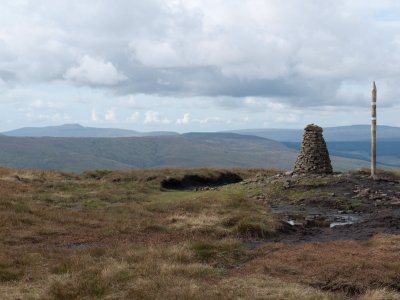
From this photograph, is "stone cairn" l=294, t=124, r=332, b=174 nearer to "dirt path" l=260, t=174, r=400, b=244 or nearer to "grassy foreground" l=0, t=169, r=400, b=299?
"dirt path" l=260, t=174, r=400, b=244

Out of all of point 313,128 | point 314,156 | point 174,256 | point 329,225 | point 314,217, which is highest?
point 313,128

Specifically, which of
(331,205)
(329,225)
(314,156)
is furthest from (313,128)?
(329,225)

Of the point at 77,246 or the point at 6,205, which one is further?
the point at 6,205

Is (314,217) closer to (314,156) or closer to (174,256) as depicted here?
(174,256)

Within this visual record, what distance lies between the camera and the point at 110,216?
26.1 meters

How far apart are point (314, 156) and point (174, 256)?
79.6 ft

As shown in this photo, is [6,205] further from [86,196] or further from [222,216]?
[222,216]

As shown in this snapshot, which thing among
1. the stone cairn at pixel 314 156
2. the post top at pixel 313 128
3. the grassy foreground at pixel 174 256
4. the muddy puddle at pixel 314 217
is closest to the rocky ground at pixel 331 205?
the muddy puddle at pixel 314 217

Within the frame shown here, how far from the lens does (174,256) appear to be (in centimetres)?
1633

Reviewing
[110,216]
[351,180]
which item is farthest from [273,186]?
[110,216]

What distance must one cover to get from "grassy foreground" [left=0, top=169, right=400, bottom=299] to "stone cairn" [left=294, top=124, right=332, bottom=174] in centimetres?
939

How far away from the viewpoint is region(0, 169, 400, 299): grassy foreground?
510 inches

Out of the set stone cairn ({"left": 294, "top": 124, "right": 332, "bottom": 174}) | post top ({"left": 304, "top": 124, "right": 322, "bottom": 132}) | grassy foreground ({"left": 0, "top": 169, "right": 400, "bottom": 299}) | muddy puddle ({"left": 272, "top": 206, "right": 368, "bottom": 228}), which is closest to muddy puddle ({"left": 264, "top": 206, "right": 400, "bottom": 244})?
muddy puddle ({"left": 272, "top": 206, "right": 368, "bottom": 228})

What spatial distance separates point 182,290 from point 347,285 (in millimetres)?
4723
